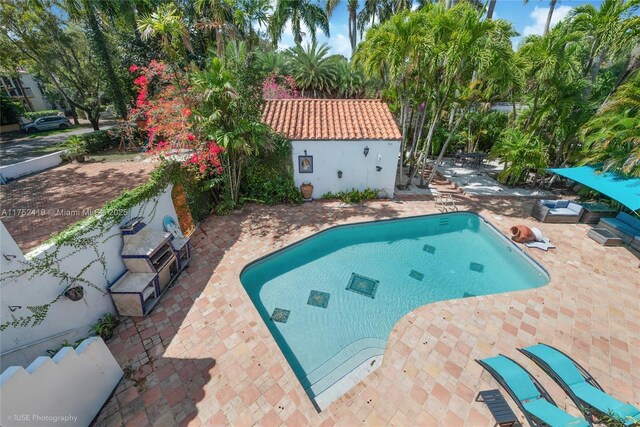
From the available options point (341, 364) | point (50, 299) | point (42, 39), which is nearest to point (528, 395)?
point (341, 364)

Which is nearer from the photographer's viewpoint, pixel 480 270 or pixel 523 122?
pixel 480 270

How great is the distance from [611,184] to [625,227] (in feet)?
6.65

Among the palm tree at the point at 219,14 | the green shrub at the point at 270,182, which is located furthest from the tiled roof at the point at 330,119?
the palm tree at the point at 219,14

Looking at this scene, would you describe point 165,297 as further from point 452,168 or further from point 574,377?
point 452,168

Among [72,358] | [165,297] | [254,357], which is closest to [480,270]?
[254,357]

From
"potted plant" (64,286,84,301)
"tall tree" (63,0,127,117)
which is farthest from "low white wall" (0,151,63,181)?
"potted plant" (64,286,84,301)

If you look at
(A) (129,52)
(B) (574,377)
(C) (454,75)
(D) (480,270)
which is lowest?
(D) (480,270)

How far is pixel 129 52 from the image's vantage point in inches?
861

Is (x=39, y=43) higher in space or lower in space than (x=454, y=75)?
higher

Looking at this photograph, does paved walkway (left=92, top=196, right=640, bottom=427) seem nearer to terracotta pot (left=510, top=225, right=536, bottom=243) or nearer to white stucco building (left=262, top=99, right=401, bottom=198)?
terracotta pot (left=510, top=225, right=536, bottom=243)

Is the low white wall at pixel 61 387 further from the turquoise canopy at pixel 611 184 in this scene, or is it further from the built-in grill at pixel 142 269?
the turquoise canopy at pixel 611 184

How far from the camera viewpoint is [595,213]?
12273 mm

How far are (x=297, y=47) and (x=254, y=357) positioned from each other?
26701 millimetres

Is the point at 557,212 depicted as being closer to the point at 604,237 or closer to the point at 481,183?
the point at 604,237
